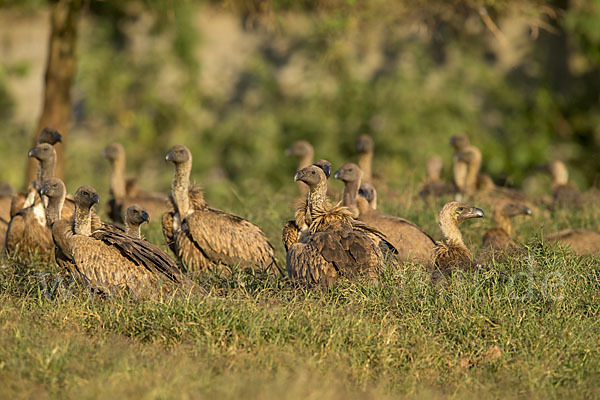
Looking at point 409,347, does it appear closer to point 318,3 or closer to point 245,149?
point 318,3

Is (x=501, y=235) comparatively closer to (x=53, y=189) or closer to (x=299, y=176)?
(x=299, y=176)

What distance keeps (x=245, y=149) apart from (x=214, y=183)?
1736 millimetres

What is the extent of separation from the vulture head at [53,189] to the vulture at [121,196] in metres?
1.84

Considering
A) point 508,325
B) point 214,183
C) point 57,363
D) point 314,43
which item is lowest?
point 214,183

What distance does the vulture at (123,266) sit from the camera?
5.63 m

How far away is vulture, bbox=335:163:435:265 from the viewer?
6.93m

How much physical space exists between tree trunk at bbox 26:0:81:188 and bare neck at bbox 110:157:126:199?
1045mm

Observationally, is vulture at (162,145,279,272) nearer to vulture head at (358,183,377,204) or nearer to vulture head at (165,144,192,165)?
vulture head at (165,144,192,165)

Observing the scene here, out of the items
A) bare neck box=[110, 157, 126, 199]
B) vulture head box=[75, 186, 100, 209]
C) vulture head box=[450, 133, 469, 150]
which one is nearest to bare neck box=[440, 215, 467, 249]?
vulture head box=[75, 186, 100, 209]

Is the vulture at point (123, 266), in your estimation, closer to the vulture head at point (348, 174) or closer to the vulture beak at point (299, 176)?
the vulture beak at point (299, 176)

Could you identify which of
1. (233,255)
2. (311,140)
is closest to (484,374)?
(233,255)

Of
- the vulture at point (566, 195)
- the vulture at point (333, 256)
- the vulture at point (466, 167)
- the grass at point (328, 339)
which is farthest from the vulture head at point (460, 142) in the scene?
the grass at point (328, 339)

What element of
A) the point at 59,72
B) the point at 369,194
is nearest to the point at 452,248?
the point at 369,194

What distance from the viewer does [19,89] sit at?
16094 millimetres
